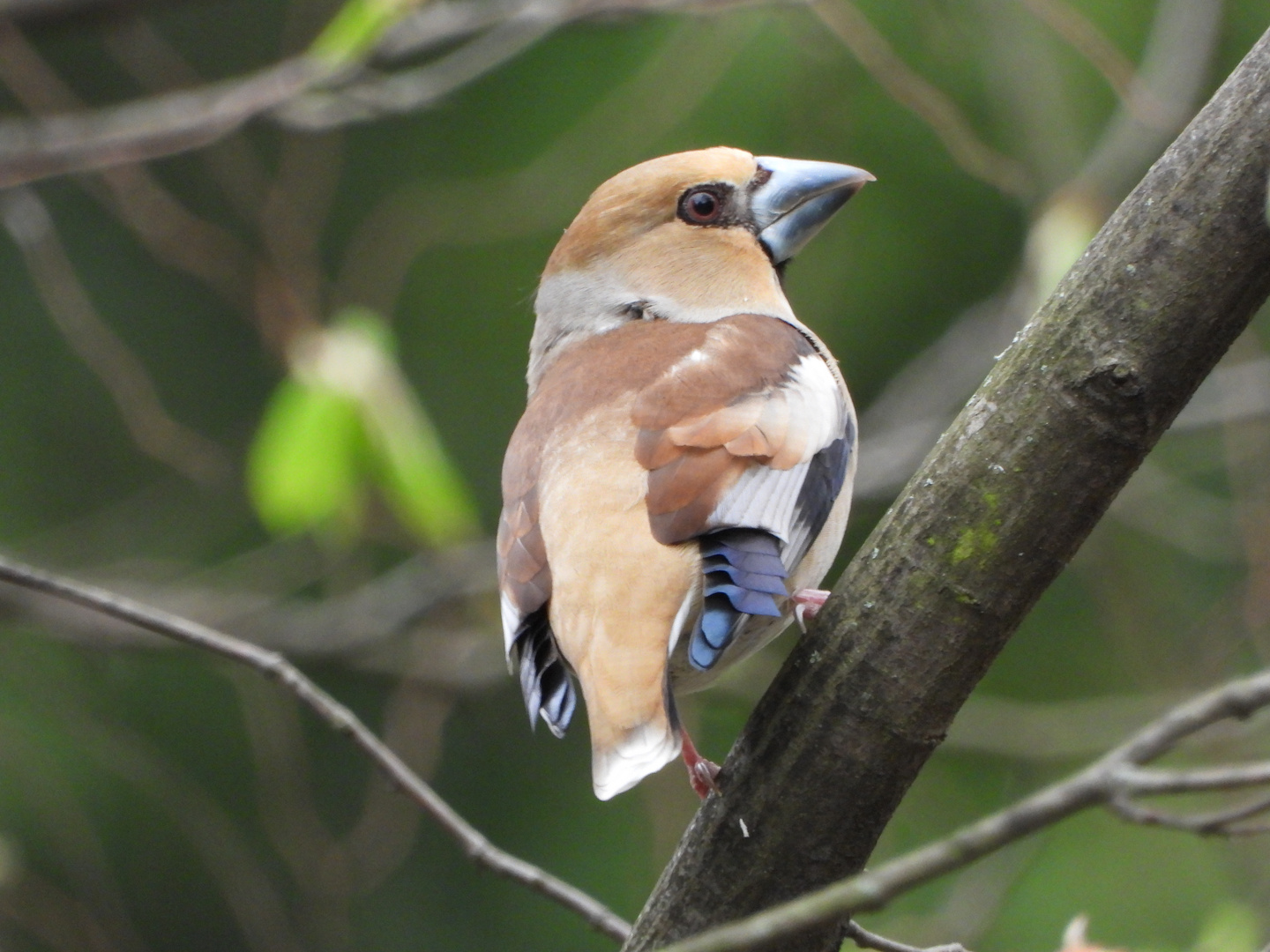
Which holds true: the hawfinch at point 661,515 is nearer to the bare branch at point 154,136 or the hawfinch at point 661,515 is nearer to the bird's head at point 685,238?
the bird's head at point 685,238

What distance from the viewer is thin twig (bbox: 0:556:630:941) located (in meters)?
2.29

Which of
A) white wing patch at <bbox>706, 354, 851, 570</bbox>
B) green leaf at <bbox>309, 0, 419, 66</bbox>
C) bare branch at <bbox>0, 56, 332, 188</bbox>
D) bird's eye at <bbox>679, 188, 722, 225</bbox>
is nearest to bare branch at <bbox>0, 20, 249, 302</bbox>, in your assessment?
bare branch at <bbox>0, 56, 332, 188</bbox>

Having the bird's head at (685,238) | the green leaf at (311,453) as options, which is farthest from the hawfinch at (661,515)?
the green leaf at (311,453)

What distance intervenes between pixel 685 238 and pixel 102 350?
3687 mm

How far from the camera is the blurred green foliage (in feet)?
22.2

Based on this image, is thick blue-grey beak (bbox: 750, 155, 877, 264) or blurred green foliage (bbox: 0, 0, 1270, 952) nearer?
thick blue-grey beak (bbox: 750, 155, 877, 264)

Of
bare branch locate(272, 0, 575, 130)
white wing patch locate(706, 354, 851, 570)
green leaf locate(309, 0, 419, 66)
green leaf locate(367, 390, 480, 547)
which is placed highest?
bare branch locate(272, 0, 575, 130)

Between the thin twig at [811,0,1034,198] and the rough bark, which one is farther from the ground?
the thin twig at [811,0,1034,198]

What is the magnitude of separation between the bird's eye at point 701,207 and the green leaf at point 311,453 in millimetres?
1073

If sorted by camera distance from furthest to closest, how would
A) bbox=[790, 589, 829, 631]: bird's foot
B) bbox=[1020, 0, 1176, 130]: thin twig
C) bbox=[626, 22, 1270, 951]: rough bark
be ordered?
1. bbox=[1020, 0, 1176, 130]: thin twig
2. bbox=[790, 589, 829, 631]: bird's foot
3. bbox=[626, 22, 1270, 951]: rough bark

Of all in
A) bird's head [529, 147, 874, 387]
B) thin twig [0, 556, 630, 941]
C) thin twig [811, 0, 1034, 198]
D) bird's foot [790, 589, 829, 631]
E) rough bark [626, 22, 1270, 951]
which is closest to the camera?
rough bark [626, 22, 1270, 951]

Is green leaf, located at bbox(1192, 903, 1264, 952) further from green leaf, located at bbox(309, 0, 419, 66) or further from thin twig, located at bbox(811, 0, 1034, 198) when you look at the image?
thin twig, located at bbox(811, 0, 1034, 198)

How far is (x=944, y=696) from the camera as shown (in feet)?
6.95

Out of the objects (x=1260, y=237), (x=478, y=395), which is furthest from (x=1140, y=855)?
(x=1260, y=237)
